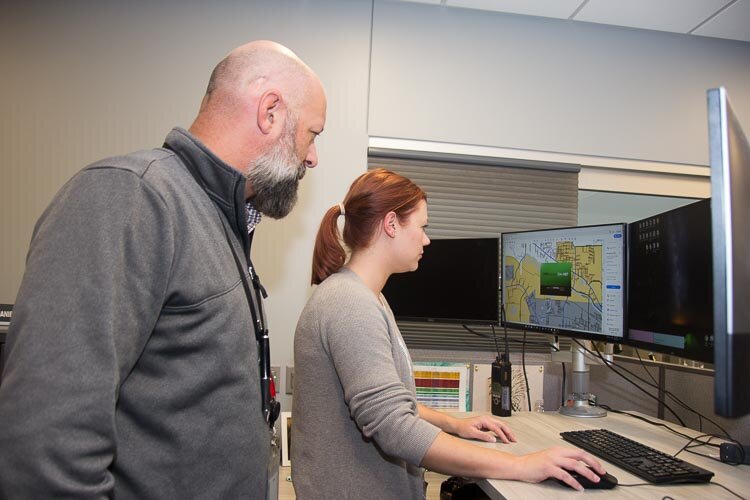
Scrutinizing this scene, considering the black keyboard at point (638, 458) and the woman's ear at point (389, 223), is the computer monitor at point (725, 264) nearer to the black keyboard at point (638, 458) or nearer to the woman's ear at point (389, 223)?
the black keyboard at point (638, 458)

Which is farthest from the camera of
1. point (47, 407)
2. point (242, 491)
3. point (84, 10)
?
point (84, 10)

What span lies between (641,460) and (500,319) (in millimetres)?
1008

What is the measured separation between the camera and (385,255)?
1.52 meters

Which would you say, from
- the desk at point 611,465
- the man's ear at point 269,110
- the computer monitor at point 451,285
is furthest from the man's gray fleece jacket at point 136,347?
the computer monitor at point 451,285

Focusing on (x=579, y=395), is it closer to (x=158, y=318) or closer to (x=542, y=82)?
(x=542, y=82)

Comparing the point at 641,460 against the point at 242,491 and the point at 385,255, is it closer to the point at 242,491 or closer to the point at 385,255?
the point at 385,255

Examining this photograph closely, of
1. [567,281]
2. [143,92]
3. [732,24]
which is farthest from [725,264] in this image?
[732,24]

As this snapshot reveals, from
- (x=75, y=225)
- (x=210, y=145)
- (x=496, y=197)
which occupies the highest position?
(x=496, y=197)

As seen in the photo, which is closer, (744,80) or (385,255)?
(385,255)

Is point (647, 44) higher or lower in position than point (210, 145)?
higher

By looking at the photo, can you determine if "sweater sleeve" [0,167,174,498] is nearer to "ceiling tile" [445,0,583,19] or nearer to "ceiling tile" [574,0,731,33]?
"ceiling tile" [445,0,583,19]

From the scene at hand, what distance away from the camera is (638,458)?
128 centimetres

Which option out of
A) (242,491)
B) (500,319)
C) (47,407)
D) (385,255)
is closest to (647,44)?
(500,319)

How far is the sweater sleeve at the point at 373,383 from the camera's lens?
1.17 meters
